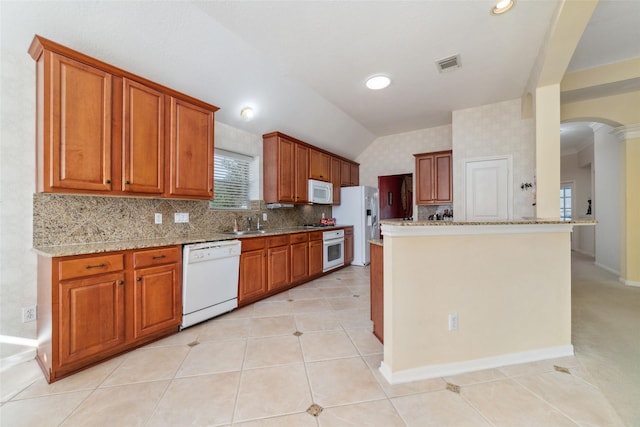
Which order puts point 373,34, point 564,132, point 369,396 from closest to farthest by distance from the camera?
point 369,396 → point 373,34 → point 564,132

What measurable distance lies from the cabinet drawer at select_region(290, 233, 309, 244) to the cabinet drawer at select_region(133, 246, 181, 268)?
5.65 ft

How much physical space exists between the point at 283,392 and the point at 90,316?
151cm

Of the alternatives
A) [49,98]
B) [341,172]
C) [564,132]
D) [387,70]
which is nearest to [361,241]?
[341,172]

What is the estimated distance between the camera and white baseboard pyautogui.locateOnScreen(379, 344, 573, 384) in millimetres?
1764

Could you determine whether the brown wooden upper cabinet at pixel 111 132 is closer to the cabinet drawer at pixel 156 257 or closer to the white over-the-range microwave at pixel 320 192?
the cabinet drawer at pixel 156 257

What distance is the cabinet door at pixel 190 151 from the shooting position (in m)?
2.59

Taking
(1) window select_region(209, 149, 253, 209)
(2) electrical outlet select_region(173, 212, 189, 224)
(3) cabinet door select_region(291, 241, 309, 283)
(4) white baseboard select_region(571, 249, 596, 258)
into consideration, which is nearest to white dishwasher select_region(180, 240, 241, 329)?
(2) electrical outlet select_region(173, 212, 189, 224)

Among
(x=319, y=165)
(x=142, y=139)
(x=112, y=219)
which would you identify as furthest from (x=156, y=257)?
(x=319, y=165)

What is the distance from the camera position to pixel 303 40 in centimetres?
258

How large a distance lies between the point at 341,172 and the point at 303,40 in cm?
323

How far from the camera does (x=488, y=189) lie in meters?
4.17

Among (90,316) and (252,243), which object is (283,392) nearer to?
A: (90,316)

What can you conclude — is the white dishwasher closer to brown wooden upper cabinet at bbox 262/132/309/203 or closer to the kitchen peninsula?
brown wooden upper cabinet at bbox 262/132/309/203

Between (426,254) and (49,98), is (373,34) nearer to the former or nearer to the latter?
(426,254)
